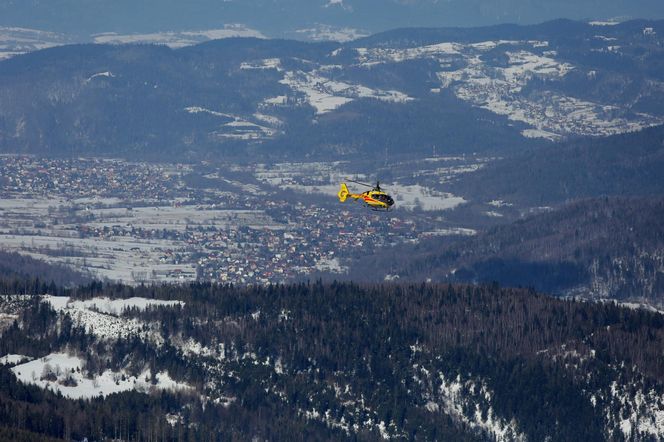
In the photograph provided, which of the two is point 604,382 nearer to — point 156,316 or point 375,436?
point 375,436

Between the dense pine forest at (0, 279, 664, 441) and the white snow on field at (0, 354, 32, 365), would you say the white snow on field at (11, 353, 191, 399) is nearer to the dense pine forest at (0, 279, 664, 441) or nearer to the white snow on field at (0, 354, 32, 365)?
the dense pine forest at (0, 279, 664, 441)

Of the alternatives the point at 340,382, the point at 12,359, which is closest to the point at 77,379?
the point at 12,359

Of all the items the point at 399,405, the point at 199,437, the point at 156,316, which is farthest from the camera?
the point at 156,316

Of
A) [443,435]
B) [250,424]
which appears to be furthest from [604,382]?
[250,424]

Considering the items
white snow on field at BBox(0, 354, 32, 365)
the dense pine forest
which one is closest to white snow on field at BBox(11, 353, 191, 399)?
the dense pine forest

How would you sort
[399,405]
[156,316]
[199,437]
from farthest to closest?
[156,316] → [399,405] → [199,437]

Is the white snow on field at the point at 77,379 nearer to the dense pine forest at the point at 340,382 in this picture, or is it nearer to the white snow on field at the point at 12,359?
the dense pine forest at the point at 340,382

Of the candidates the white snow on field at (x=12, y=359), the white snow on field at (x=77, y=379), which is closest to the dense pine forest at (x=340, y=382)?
the white snow on field at (x=77, y=379)
